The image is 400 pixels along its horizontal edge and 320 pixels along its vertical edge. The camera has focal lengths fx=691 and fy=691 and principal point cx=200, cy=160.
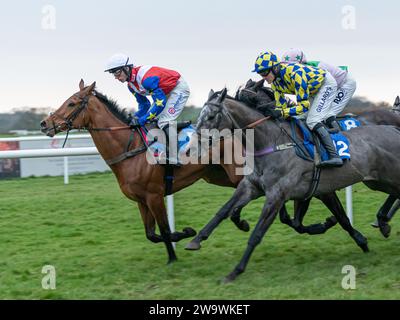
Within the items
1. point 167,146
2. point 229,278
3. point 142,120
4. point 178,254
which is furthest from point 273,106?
point 178,254

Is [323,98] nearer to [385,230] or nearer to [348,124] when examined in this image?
[348,124]

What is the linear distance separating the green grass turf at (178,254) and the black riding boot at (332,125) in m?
1.06

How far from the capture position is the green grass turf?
15.6ft

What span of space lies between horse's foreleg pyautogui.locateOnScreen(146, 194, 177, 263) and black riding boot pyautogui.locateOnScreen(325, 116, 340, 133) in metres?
1.49

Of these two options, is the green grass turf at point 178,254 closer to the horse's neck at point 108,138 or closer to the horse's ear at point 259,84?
the horse's neck at point 108,138

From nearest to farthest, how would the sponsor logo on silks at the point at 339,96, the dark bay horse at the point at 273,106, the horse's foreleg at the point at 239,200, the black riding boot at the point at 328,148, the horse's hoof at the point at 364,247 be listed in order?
the horse's foreleg at the point at 239,200, the black riding boot at the point at 328,148, the dark bay horse at the point at 273,106, the horse's hoof at the point at 364,247, the sponsor logo on silks at the point at 339,96

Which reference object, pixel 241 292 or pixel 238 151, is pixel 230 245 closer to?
pixel 238 151

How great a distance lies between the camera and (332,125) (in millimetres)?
5664

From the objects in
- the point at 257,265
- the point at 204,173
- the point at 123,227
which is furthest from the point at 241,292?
the point at 123,227

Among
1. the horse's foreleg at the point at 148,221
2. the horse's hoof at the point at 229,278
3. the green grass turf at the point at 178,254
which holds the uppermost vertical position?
the horse's foreleg at the point at 148,221

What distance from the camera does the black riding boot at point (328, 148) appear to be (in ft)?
17.7

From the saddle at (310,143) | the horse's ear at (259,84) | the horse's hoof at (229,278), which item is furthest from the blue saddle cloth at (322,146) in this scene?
the horse's hoof at (229,278)

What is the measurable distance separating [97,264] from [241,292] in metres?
1.51

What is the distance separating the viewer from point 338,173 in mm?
5539
